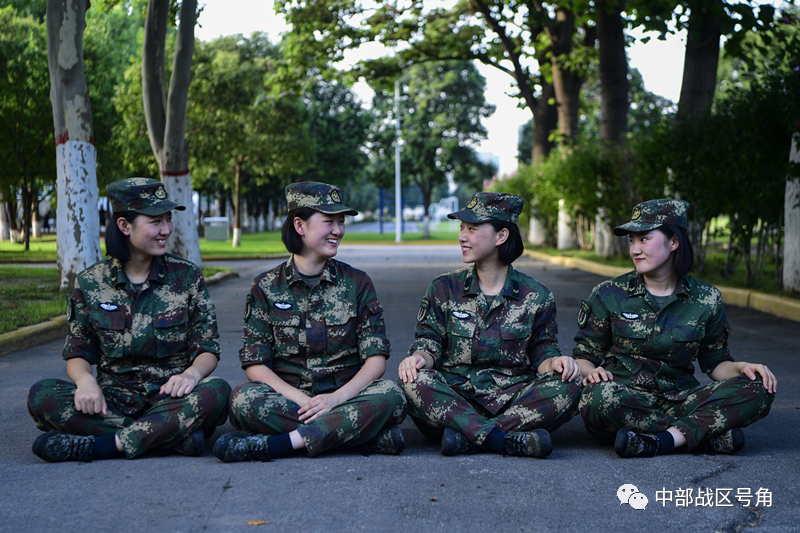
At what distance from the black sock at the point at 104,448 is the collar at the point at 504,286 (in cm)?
199

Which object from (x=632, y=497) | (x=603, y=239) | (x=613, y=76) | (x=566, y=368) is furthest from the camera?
(x=603, y=239)

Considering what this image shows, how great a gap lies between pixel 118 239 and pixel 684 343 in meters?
3.06

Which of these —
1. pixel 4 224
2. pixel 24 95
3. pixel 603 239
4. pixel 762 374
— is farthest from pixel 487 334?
pixel 4 224

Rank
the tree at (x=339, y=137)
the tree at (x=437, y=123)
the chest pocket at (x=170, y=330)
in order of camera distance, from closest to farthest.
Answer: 1. the chest pocket at (x=170, y=330)
2. the tree at (x=437, y=123)
3. the tree at (x=339, y=137)

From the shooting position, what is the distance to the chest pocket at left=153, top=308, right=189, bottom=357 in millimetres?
4414

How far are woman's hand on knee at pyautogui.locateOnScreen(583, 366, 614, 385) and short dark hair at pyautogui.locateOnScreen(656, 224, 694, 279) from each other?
66cm

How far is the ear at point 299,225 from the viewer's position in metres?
4.45

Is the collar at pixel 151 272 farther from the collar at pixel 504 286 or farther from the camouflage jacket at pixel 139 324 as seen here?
the collar at pixel 504 286

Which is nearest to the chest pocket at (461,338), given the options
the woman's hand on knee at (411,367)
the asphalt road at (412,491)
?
the woman's hand on knee at (411,367)

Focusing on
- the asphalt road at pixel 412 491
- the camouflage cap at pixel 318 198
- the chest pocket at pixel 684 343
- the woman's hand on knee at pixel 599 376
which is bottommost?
the asphalt road at pixel 412 491

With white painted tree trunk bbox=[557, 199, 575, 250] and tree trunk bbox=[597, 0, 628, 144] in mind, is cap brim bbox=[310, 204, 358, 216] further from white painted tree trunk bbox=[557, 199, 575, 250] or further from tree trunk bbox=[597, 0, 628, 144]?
white painted tree trunk bbox=[557, 199, 575, 250]

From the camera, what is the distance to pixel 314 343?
4457 millimetres

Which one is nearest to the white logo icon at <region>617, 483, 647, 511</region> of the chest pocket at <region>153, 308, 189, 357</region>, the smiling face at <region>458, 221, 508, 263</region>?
the smiling face at <region>458, 221, 508, 263</region>

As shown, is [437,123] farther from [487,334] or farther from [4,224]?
[487,334]
